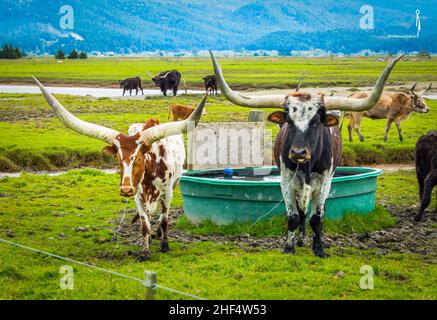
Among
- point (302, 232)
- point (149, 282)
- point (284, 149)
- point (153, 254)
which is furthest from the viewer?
point (302, 232)

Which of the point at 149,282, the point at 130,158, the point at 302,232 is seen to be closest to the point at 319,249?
the point at 302,232

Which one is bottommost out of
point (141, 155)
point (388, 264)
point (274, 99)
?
point (388, 264)

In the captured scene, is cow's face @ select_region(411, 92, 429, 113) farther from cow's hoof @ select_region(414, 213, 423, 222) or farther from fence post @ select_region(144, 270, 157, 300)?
fence post @ select_region(144, 270, 157, 300)

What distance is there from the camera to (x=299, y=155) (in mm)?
8930

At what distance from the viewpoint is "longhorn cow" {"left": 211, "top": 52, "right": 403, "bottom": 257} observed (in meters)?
9.31

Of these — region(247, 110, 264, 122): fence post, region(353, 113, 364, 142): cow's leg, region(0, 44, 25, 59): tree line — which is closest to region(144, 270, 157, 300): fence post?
region(247, 110, 264, 122): fence post

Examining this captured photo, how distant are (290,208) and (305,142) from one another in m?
1.18

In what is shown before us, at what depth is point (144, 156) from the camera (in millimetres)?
10000

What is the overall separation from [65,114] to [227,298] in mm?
3766

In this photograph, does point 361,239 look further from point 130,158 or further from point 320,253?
point 130,158

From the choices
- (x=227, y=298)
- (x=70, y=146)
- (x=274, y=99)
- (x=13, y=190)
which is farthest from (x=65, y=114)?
(x=70, y=146)
